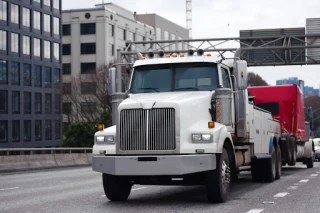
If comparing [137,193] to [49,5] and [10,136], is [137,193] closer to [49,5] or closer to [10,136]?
[10,136]

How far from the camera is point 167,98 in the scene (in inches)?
497

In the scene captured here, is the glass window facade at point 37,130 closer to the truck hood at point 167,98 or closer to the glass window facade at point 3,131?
the glass window facade at point 3,131

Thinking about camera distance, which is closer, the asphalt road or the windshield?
the asphalt road

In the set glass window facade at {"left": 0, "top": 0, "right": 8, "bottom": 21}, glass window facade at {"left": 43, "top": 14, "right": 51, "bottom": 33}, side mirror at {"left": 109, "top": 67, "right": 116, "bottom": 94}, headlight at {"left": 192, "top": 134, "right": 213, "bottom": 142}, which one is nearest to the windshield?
side mirror at {"left": 109, "top": 67, "right": 116, "bottom": 94}

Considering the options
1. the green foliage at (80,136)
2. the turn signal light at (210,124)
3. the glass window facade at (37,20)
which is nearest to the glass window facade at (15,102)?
the glass window facade at (37,20)

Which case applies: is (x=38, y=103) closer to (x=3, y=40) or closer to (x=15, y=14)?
(x=3, y=40)

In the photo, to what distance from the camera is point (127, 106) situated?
488 inches

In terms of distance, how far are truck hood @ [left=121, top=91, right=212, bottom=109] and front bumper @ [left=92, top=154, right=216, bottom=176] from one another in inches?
38.1

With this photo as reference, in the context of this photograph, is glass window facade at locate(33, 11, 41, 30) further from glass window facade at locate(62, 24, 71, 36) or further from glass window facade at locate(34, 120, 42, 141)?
glass window facade at locate(62, 24, 71, 36)

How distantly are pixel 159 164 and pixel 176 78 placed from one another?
90.4 inches

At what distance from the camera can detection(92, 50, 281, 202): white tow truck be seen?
12109 millimetres

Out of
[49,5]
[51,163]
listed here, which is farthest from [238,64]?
[49,5]

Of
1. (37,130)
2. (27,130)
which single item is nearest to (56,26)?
(37,130)

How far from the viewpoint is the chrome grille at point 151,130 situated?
1215 centimetres
